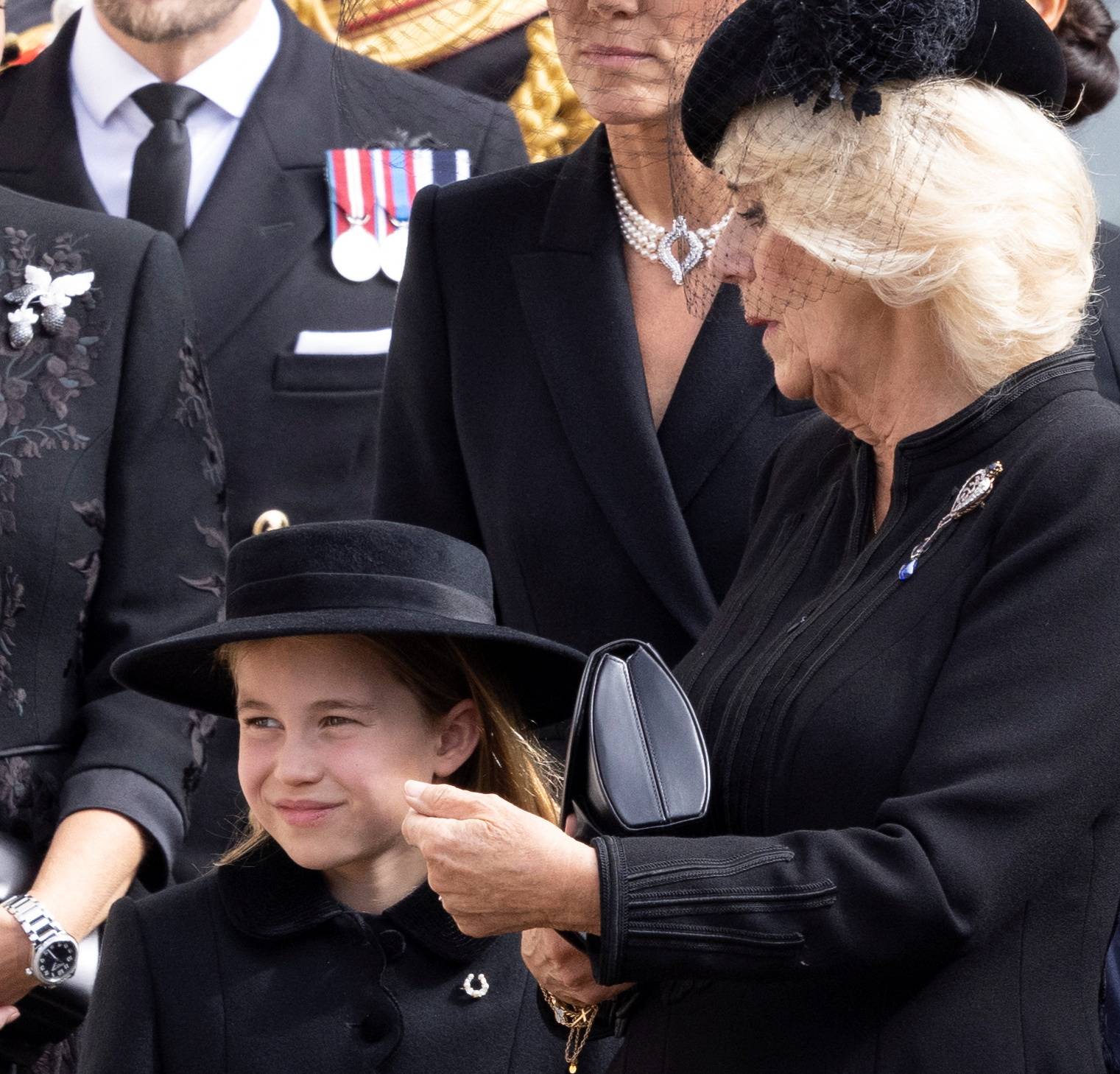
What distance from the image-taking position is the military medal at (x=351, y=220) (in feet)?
10.1

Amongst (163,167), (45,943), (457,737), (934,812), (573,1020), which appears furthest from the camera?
Answer: (163,167)

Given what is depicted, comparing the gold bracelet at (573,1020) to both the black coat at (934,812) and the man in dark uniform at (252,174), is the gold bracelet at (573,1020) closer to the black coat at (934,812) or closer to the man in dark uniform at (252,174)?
the black coat at (934,812)

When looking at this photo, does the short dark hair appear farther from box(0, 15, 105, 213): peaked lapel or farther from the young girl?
box(0, 15, 105, 213): peaked lapel

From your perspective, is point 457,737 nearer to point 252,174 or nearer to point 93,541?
point 93,541

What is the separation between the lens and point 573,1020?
193 centimetres

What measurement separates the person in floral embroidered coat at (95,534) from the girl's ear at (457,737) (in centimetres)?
48

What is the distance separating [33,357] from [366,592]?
690 mm

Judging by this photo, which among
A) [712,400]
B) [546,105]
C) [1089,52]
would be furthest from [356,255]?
[1089,52]

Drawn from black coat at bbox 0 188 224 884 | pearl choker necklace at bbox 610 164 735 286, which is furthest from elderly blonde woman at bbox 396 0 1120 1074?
black coat at bbox 0 188 224 884

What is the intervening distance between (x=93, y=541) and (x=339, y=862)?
0.63 metres

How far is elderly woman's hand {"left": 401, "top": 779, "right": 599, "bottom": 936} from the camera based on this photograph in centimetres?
160

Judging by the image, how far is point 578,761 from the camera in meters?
1.74

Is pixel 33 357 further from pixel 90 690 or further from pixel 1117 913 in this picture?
pixel 1117 913

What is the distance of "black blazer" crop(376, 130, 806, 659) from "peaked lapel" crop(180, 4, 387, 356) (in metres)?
0.55
